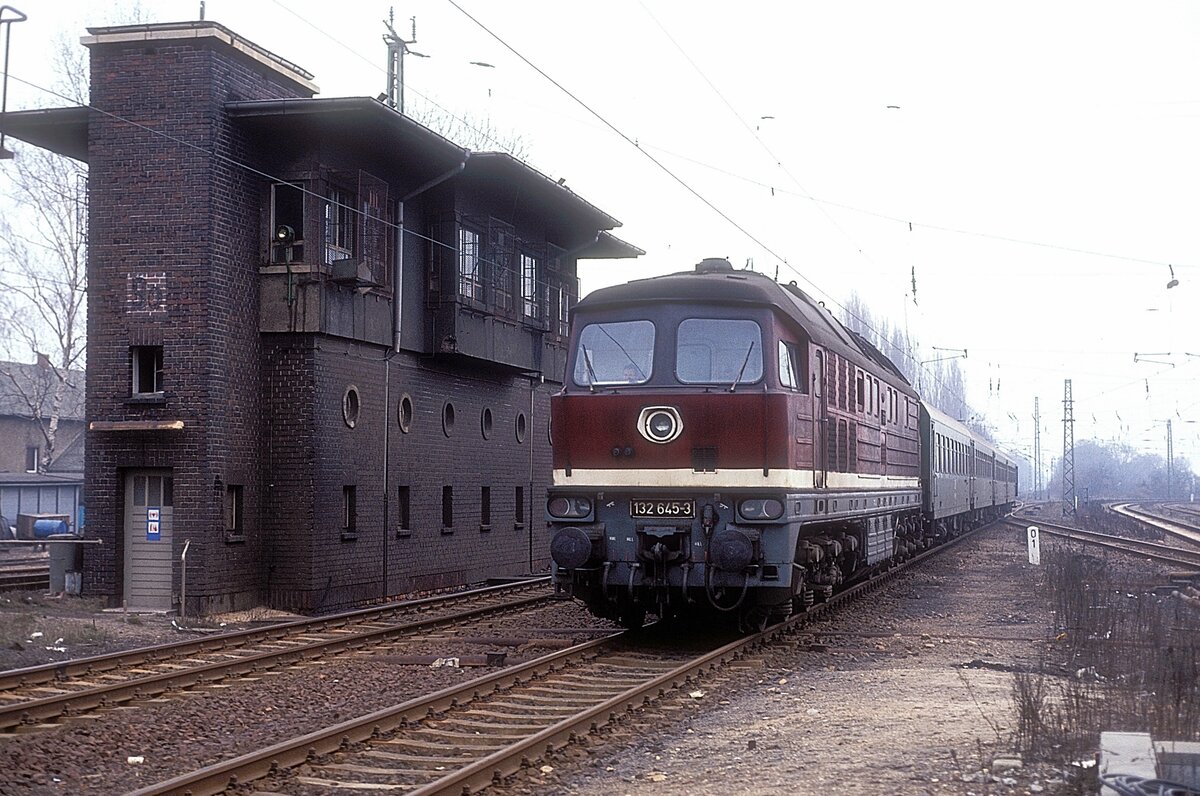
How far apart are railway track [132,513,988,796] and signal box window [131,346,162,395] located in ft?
28.9

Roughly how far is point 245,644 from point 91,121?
880 cm

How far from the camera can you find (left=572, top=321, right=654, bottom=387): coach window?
540 inches

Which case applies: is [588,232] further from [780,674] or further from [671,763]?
[671,763]

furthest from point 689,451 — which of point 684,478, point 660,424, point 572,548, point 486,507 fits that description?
point 486,507

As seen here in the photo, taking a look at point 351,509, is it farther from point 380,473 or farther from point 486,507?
point 486,507

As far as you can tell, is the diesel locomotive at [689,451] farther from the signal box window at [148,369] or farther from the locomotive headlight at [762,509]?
the signal box window at [148,369]

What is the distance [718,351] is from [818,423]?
1981 millimetres

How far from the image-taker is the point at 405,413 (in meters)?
21.9

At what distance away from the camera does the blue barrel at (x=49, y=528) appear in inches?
1428

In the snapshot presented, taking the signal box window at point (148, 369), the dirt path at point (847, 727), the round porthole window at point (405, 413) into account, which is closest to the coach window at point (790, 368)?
the dirt path at point (847, 727)

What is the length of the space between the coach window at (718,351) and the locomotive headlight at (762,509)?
50.6 inches

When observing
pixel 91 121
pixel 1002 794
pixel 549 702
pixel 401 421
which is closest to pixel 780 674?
pixel 549 702

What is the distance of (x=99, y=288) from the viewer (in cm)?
1856

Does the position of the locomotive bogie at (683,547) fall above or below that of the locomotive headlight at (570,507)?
below
